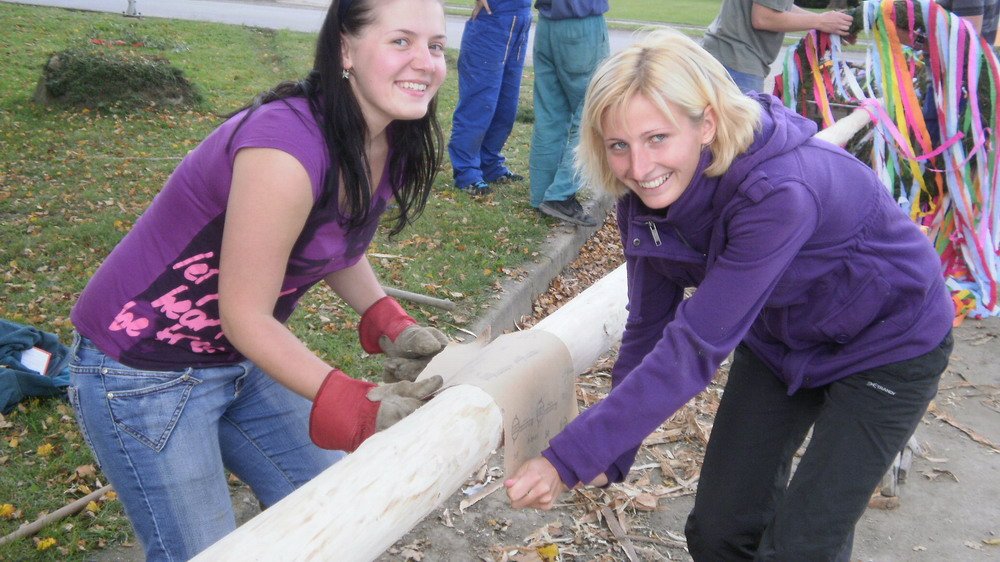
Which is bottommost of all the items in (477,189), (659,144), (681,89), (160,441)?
(477,189)

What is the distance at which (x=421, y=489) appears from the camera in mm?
1594

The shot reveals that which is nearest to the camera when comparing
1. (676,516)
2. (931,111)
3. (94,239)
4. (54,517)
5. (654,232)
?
(654,232)

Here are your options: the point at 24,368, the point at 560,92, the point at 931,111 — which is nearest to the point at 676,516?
the point at 931,111

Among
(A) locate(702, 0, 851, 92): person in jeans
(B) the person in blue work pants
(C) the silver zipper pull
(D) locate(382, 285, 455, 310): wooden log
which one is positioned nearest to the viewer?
(C) the silver zipper pull

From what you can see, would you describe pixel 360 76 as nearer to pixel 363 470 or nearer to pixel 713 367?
pixel 363 470

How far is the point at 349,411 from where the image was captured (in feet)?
5.64

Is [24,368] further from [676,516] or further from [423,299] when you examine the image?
[676,516]

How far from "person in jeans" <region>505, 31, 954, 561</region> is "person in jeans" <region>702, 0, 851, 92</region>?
297 cm

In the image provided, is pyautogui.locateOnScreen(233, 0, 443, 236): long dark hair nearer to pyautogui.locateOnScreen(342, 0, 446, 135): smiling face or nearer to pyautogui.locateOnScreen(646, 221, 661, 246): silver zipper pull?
pyautogui.locateOnScreen(342, 0, 446, 135): smiling face

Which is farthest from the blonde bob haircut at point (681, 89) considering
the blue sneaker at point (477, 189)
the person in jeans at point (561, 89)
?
the blue sneaker at point (477, 189)

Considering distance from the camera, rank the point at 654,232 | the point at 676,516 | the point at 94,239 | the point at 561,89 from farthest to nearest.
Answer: the point at 561,89, the point at 94,239, the point at 676,516, the point at 654,232

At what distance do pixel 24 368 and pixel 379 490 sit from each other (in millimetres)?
2674

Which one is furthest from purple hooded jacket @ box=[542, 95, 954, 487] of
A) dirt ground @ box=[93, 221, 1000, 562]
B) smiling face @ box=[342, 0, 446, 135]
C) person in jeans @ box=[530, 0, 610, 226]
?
person in jeans @ box=[530, 0, 610, 226]

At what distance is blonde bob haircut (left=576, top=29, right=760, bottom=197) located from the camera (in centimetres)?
194
